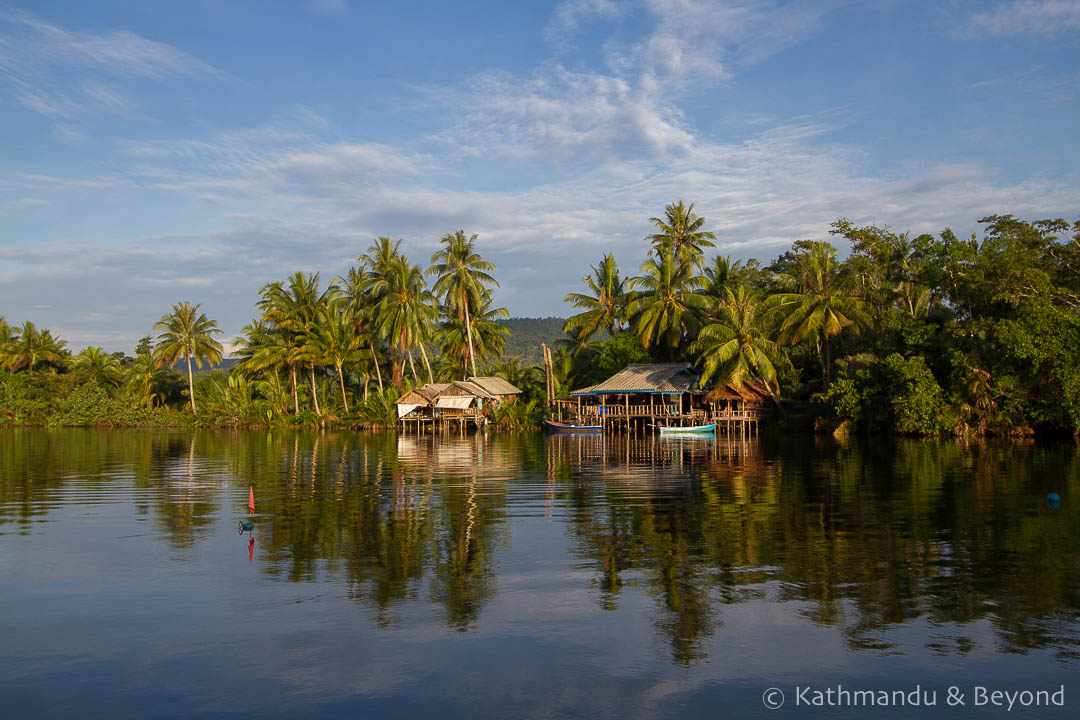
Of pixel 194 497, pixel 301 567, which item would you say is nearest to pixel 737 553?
pixel 301 567

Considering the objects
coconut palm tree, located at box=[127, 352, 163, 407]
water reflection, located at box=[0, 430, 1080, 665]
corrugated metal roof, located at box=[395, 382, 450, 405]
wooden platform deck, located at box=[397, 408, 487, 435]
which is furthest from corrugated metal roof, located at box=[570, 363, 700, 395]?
coconut palm tree, located at box=[127, 352, 163, 407]

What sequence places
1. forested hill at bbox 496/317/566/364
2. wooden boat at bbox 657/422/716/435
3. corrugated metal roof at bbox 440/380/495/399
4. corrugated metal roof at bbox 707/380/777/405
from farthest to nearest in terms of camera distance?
forested hill at bbox 496/317/566/364
corrugated metal roof at bbox 440/380/495/399
corrugated metal roof at bbox 707/380/777/405
wooden boat at bbox 657/422/716/435

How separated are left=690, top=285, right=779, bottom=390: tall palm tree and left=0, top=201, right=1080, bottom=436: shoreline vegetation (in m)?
0.12

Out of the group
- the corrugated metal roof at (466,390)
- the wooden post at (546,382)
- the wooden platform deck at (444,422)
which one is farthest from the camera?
the wooden platform deck at (444,422)

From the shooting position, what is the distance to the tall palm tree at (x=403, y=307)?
52344 mm

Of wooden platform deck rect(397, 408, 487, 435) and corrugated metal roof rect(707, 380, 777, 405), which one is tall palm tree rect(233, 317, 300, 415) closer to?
wooden platform deck rect(397, 408, 487, 435)

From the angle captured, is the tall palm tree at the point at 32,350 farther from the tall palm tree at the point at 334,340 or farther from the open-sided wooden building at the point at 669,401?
the open-sided wooden building at the point at 669,401

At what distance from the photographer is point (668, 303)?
48.8 metres

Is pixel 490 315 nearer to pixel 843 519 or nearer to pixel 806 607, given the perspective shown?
pixel 843 519

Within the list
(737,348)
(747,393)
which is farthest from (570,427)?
(737,348)

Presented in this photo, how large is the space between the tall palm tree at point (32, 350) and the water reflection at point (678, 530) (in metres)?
47.2

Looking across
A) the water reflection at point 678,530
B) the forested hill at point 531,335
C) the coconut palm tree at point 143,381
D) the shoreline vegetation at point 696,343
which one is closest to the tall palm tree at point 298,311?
the shoreline vegetation at point 696,343

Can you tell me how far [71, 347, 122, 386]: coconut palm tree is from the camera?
6819 cm

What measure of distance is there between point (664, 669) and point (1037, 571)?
602 cm
